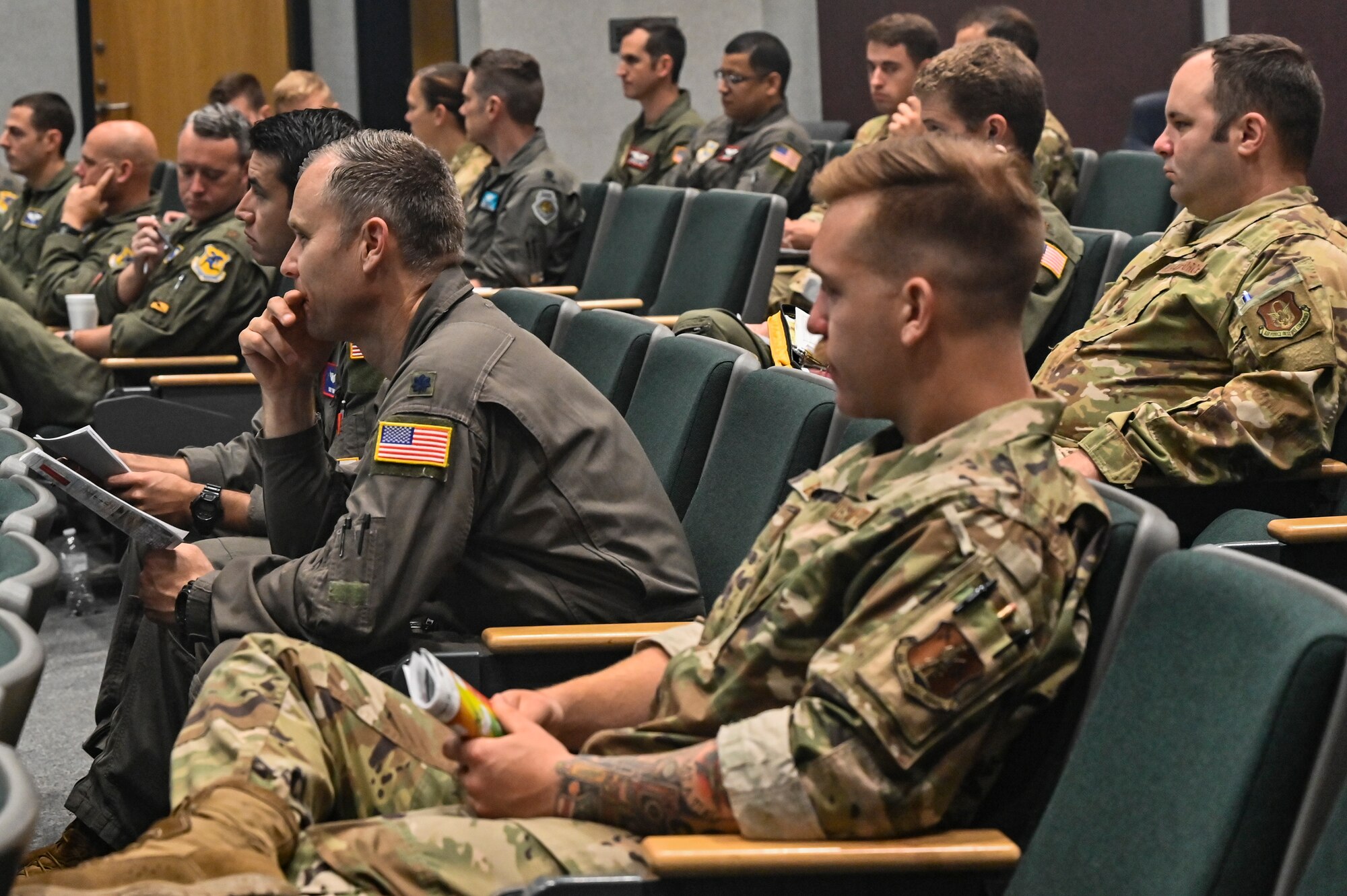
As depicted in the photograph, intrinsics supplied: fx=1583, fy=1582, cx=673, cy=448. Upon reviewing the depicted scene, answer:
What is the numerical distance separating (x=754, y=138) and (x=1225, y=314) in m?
3.64

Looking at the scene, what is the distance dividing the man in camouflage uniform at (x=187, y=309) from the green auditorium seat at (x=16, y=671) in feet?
11.0

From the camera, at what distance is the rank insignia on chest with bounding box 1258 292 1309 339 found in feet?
8.22

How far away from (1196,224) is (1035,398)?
4.99 ft

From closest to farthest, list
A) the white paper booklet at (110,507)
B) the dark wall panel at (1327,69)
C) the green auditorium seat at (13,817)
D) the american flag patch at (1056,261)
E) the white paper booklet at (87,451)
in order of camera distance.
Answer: the green auditorium seat at (13,817) < the white paper booklet at (110,507) < the white paper booklet at (87,451) < the american flag patch at (1056,261) < the dark wall panel at (1327,69)

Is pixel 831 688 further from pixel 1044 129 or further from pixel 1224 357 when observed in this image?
pixel 1044 129

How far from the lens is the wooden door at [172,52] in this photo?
358 inches

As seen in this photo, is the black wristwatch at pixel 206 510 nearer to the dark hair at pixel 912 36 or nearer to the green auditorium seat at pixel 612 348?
the green auditorium seat at pixel 612 348

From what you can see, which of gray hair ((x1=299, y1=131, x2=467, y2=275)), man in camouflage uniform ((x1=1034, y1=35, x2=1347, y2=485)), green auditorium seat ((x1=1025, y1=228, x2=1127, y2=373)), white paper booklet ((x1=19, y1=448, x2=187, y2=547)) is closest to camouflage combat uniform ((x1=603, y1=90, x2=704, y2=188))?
green auditorium seat ((x1=1025, y1=228, x2=1127, y2=373))

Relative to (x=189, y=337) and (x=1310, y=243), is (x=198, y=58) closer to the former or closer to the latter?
(x=189, y=337)

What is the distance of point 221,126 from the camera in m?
4.56

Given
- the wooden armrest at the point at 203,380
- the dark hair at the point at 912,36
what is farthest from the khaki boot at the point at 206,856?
the dark hair at the point at 912,36

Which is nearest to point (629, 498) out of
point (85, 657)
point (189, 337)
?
point (85, 657)

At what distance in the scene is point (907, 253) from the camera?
4.78 feet

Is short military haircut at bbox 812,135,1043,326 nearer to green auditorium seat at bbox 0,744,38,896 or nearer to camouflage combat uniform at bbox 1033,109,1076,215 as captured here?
green auditorium seat at bbox 0,744,38,896
